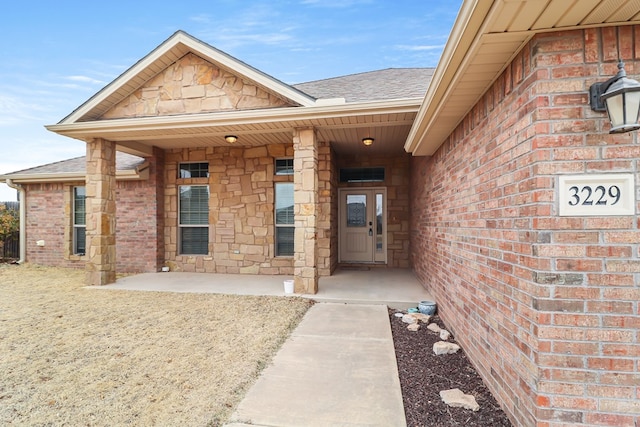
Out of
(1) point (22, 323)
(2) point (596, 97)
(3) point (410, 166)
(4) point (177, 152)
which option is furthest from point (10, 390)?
(3) point (410, 166)

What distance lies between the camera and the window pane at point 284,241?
22.8ft

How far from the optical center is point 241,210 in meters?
Answer: 7.04

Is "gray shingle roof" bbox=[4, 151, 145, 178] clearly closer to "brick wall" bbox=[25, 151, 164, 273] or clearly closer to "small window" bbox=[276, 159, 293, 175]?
"brick wall" bbox=[25, 151, 164, 273]

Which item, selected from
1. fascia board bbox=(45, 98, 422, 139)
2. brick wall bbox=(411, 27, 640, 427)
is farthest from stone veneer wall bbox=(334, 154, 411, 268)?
brick wall bbox=(411, 27, 640, 427)

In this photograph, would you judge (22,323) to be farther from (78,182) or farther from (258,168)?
(78,182)

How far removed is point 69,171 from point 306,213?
283 inches

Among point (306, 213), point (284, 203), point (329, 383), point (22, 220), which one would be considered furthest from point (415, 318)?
point (22, 220)

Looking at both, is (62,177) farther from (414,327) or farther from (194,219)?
(414,327)

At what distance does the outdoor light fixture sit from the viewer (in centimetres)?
142

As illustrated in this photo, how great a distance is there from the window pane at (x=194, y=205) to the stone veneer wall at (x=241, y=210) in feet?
0.64

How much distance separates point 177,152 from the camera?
736 cm

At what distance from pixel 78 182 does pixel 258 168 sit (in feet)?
16.9

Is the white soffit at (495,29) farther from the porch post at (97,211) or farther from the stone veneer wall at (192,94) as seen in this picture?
the porch post at (97,211)

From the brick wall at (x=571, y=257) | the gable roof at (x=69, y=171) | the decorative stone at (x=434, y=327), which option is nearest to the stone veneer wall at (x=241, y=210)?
the gable roof at (x=69, y=171)
